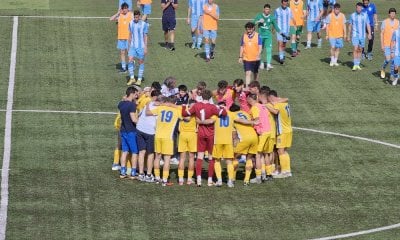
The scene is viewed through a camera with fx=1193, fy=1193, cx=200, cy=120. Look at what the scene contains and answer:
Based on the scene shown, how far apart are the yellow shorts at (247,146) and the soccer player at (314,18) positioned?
1660 cm

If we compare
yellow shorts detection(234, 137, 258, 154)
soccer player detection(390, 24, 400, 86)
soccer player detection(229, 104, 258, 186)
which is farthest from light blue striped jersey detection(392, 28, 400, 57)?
yellow shorts detection(234, 137, 258, 154)

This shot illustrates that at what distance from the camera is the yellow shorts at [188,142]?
29.0 m

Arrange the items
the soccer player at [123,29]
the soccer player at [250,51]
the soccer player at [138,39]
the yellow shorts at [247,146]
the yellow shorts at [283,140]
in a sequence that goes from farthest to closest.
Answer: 1. the soccer player at [123,29]
2. the soccer player at [138,39]
3. the soccer player at [250,51]
4. the yellow shorts at [283,140]
5. the yellow shorts at [247,146]

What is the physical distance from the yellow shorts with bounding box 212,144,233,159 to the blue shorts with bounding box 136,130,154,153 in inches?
62.8

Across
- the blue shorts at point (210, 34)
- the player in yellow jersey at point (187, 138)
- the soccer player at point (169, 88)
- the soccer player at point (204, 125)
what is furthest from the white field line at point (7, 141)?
the blue shorts at point (210, 34)

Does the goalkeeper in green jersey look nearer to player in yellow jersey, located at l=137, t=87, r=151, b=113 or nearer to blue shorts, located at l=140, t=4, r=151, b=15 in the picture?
blue shorts, located at l=140, t=4, r=151, b=15

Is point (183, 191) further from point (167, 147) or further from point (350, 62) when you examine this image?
point (350, 62)

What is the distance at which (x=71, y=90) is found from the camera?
39.6m

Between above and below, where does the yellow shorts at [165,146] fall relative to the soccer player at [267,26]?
below

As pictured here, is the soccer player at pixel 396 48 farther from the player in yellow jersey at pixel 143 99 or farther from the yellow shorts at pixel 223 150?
the yellow shorts at pixel 223 150

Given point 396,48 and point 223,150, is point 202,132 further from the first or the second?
point 396,48

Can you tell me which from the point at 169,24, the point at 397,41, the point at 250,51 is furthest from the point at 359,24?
the point at 169,24

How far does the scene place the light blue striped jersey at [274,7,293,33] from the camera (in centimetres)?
4358


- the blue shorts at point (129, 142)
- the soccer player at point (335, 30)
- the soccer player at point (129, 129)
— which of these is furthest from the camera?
the soccer player at point (335, 30)
